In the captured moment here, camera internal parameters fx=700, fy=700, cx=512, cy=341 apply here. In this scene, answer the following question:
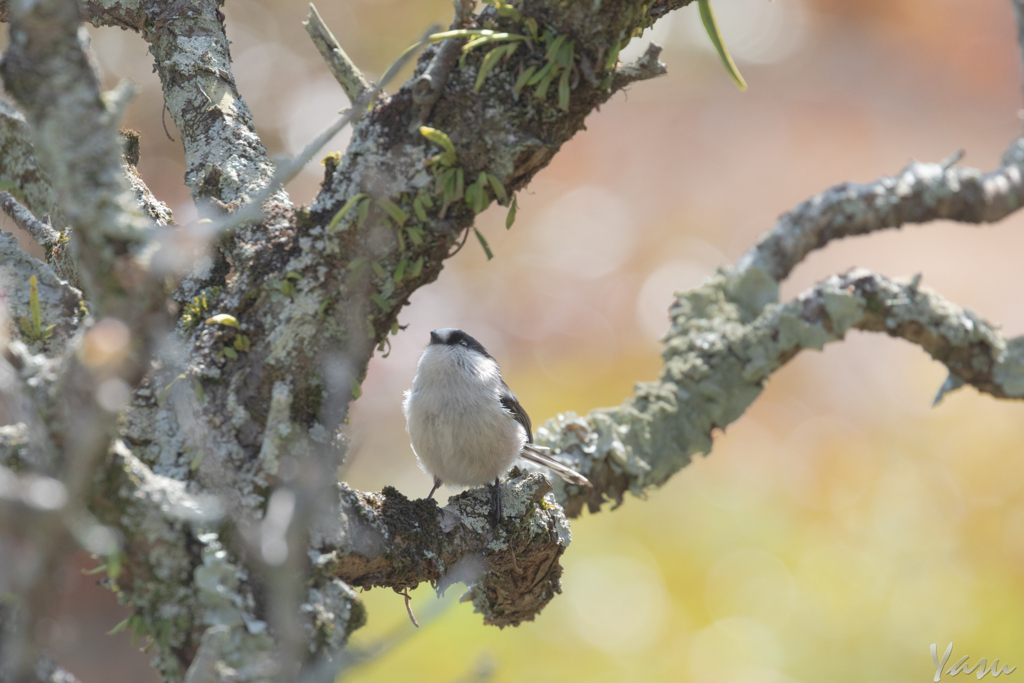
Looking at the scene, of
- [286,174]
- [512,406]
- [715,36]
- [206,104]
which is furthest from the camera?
[512,406]

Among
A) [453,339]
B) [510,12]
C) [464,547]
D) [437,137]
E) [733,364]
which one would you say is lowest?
[464,547]

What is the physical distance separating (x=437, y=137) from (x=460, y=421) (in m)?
0.84

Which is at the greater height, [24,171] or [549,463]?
[24,171]

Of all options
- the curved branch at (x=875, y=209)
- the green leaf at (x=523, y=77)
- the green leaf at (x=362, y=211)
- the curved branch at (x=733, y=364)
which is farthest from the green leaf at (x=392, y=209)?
the curved branch at (x=875, y=209)

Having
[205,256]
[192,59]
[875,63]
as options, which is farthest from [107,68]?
[875,63]

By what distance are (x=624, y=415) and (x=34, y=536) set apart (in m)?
1.58

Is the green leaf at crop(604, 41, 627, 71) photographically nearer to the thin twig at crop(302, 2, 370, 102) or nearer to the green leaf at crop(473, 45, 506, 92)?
the green leaf at crop(473, 45, 506, 92)

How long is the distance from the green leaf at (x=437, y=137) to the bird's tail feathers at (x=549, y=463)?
37.6 inches

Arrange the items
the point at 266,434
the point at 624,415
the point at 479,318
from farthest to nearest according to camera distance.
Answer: the point at 479,318
the point at 624,415
the point at 266,434

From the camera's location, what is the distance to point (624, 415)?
2033mm

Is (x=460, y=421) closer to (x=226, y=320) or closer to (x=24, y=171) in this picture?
(x=226, y=320)

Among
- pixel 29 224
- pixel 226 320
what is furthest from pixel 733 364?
pixel 29 224

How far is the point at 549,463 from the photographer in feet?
6.02

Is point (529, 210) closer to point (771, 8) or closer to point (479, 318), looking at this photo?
point (479, 318)
